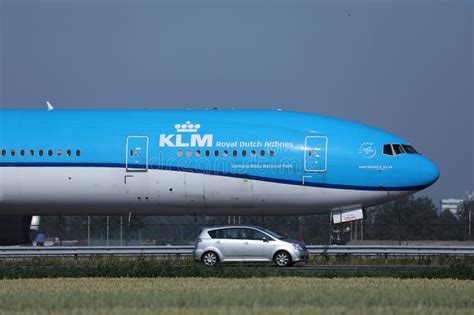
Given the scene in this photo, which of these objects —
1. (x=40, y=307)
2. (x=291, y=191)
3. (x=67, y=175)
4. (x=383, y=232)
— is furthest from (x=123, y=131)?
(x=383, y=232)

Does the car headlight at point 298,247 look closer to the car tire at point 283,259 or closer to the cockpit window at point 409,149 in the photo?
the car tire at point 283,259

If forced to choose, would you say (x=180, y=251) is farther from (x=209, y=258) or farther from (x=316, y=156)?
(x=316, y=156)

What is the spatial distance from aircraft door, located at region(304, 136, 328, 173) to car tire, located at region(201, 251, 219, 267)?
4.37 meters

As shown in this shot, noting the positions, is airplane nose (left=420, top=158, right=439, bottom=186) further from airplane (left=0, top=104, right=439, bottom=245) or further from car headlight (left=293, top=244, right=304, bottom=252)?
car headlight (left=293, top=244, right=304, bottom=252)

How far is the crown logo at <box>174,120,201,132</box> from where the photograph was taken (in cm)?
3775

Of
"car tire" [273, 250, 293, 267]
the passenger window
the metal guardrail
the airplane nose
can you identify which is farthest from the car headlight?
the airplane nose

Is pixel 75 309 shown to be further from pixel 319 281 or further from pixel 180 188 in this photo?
pixel 180 188

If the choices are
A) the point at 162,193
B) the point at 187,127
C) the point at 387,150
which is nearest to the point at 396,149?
the point at 387,150

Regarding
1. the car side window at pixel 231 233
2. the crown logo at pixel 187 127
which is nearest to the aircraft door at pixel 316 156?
the car side window at pixel 231 233

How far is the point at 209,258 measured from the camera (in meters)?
35.2

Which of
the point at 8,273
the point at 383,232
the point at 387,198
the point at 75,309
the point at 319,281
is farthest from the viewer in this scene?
the point at 383,232

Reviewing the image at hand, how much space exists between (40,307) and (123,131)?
18.7 meters

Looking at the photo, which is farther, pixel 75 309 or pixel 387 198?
pixel 387 198

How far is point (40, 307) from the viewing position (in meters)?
19.5
